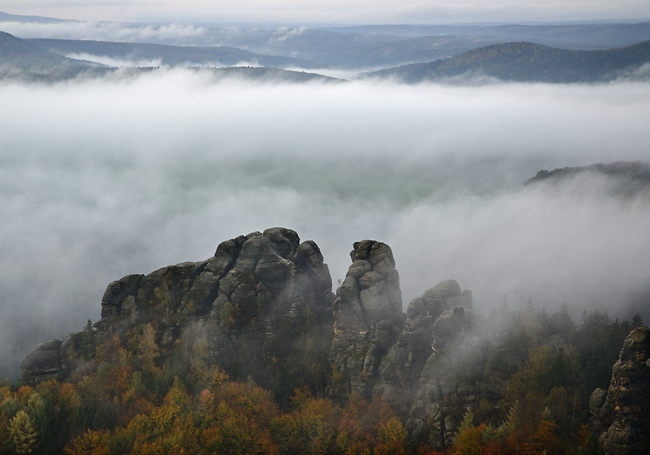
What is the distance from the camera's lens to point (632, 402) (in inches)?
2219

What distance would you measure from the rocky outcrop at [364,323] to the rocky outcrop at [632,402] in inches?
1141

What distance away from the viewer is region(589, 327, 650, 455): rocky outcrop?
183 ft

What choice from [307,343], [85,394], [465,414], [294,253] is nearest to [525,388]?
[465,414]

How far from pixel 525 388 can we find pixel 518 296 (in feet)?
337

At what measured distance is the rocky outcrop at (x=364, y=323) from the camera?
250 feet

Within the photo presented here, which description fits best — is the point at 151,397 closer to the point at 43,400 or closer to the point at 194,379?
the point at 194,379

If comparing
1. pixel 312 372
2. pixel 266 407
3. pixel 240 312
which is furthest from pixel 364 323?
pixel 240 312

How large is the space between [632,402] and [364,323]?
34.3 metres

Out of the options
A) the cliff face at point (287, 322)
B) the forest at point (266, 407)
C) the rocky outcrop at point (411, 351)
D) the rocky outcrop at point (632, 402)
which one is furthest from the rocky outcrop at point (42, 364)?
the rocky outcrop at point (632, 402)

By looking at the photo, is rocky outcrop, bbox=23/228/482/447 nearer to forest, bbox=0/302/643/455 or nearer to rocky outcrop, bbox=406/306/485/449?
rocky outcrop, bbox=406/306/485/449

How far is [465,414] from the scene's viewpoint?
65.3 meters

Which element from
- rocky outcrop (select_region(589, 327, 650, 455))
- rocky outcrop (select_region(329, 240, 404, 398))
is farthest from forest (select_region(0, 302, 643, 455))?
rocky outcrop (select_region(329, 240, 404, 398))

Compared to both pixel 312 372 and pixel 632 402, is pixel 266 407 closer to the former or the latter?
pixel 312 372

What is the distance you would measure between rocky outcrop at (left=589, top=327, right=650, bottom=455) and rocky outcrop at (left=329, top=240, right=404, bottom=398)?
2899cm
